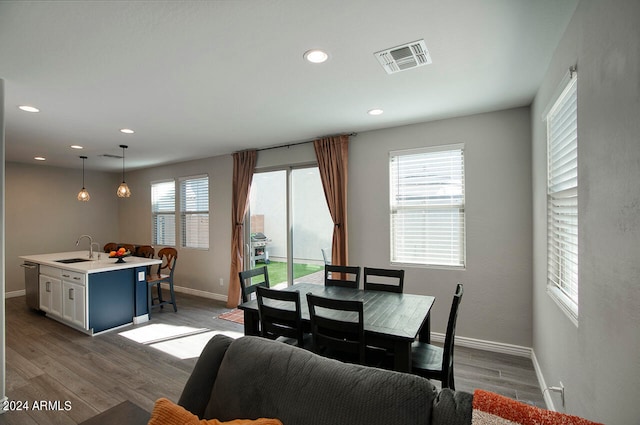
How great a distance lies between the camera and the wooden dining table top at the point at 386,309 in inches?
79.7

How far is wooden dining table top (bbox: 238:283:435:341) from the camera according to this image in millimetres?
2025

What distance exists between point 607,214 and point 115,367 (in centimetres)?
410

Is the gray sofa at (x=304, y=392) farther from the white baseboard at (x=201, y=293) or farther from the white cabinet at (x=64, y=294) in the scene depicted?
the white baseboard at (x=201, y=293)

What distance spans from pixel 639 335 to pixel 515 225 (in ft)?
7.97

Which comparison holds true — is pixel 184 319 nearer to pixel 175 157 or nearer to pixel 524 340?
pixel 175 157

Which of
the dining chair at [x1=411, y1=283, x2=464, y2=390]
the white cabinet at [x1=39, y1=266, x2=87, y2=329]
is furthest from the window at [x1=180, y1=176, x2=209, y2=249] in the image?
the dining chair at [x1=411, y1=283, x2=464, y2=390]

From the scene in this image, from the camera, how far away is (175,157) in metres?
5.78

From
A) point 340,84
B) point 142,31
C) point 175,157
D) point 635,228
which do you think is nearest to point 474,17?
point 340,84

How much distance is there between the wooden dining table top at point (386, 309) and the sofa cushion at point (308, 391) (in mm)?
871

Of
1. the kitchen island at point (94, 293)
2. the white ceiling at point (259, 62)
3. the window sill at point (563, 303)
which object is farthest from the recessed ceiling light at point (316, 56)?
the kitchen island at point (94, 293)

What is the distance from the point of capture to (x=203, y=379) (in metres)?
1.39

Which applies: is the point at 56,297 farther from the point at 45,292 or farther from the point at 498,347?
the point at 498,347

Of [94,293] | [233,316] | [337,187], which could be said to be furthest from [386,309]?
[94,293]

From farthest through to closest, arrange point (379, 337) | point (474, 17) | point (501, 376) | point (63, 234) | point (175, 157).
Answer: point (63, 234)
point (175, 157)
point (501, 376)
point (379, 337)
point (474, 17)
